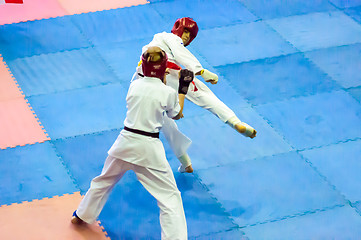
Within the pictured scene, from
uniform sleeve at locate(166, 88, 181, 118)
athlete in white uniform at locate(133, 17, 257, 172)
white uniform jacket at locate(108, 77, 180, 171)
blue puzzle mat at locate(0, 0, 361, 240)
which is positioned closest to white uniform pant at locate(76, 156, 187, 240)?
white uniform jacket at locate(108, 77, 180, 171)

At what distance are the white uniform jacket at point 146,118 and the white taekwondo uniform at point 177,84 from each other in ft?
1.90

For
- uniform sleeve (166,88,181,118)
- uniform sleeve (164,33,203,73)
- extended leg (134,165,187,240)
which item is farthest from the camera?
uniform sleeve (164,33,203,73)

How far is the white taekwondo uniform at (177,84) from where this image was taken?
19.3 ft

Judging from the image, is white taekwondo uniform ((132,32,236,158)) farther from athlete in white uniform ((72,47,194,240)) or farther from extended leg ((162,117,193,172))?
athlete in white uniform ((72,47,194,240))

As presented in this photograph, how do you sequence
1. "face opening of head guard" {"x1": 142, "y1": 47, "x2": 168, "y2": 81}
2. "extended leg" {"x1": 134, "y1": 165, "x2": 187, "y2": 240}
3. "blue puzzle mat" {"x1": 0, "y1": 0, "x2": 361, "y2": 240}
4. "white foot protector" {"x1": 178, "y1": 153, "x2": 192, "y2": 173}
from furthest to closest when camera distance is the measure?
"white foot protector" {"x1": 178, "y1": 153, "x2": 192, "y2": 173} → "blue puzzle mat" {"x1": 0, "y1": 0, "x2": 361, "y2": 240} → "extended leg" {"x1": 134, "y1": 165, "x2": 187, "y2": 240} → "face opening of head guard" {"x1": 142, "y1": 47, "x2": 168, "y2": 81}

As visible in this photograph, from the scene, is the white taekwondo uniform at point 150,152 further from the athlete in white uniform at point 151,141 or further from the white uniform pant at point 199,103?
the white uniform pant at point 199,103

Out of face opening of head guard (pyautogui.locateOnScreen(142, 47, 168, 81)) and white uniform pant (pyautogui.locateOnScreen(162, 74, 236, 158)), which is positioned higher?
face opening of head guard (pyautogui.locateOnScreen(142, 47, 168, 81))

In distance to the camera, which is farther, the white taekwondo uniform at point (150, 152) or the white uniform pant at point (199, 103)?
the white uniform pant at point (199, 103)

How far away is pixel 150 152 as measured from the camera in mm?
5297

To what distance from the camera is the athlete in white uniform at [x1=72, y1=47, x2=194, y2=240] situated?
17.0ft

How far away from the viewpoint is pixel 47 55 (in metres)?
9.18

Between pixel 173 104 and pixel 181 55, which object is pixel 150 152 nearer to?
pixel 173 104

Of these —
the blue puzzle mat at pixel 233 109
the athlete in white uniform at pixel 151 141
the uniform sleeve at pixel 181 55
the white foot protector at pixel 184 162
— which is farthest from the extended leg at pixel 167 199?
the white foot protector at pixel 184 162

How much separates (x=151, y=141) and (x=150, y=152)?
0.33ft
